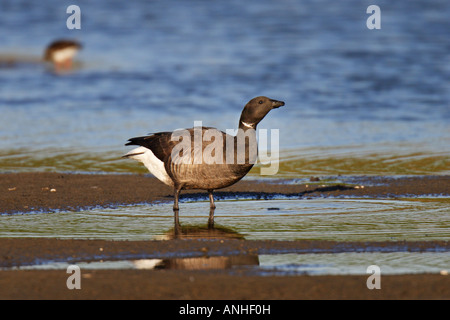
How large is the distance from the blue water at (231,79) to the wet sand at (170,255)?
7.91 ft

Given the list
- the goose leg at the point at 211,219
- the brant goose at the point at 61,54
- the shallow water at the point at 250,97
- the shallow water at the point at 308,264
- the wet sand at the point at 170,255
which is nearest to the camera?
the wet sand at the point at 170,255

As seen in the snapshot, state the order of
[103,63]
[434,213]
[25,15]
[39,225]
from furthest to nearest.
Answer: [25,15] → [103,63] → [434,213] → [39,225]

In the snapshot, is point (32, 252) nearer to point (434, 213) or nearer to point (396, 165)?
point (434, 213)

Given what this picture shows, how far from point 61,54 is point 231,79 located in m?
6.46

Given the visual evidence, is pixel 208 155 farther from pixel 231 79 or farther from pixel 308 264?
pixel 231 79

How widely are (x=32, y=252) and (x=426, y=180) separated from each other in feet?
20.4

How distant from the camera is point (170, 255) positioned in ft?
24.4

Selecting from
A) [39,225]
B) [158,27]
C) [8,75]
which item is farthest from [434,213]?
[158,27]

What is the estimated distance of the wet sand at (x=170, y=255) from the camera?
20.4 feet

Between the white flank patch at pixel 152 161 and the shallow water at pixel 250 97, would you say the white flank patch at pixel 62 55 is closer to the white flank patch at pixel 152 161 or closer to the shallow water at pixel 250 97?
the shallow water at pixel 250 97

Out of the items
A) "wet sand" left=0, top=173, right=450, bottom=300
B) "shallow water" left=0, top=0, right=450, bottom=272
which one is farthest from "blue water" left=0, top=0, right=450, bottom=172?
"wet sand" left=0, top=173, right=450, bottom=300

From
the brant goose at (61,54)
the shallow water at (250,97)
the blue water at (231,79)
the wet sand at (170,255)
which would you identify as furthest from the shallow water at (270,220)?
the brant goose at (61,54)

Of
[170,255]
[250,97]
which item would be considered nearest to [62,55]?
[250,97]

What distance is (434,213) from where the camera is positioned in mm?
9344
